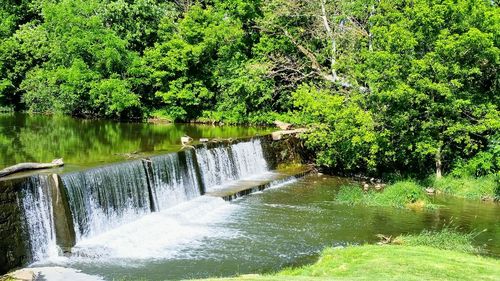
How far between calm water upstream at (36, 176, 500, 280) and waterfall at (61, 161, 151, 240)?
1.30ft

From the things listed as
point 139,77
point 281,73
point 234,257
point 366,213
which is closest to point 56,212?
point 234,257

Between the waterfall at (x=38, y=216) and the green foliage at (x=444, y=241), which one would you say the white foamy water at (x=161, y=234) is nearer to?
the waterfall at (x=38, y=216)

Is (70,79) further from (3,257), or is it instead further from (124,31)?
(3,257)

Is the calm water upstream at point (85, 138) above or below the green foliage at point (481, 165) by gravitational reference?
above

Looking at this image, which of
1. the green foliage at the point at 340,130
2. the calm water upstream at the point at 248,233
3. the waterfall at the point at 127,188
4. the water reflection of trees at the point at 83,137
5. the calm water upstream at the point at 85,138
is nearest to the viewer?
the calm water upstream at the point at 248,233

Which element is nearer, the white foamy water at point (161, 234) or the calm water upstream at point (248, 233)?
the calm water upstream at point (248, 233)

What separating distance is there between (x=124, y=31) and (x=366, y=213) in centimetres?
2534

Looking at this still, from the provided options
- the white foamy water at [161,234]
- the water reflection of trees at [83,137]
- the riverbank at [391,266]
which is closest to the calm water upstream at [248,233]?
the white foamy water at [161,234]

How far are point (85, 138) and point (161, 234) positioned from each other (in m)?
11.6

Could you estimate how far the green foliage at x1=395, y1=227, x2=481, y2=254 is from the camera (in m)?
15.2

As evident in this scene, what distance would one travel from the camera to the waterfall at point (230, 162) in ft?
74.4

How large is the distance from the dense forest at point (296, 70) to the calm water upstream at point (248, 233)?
3417mm

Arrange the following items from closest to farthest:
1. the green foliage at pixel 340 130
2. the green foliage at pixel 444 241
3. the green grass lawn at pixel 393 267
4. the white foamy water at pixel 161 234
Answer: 1. the green grass lawn at pixel 393 267
2. the white foamy water at pixel 161 234
3. the green foliage at pixel 444 241
4. the green foliage at pixel 340 130

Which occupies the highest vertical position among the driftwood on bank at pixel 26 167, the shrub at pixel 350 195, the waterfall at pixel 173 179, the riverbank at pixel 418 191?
the driftwood on bank at pixel 26 167
